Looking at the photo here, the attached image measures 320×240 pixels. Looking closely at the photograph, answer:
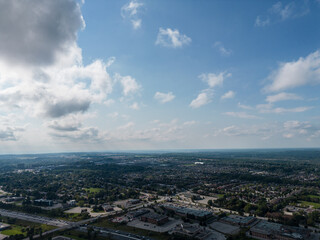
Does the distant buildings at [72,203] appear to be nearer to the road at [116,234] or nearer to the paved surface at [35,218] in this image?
the paved surface at [35,218]

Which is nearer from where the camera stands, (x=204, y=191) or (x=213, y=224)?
(x=213, y=224)

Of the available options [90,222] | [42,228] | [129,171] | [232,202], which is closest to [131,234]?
[90,222]

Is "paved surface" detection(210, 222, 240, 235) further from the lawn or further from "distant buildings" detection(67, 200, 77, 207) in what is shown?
"distant buildings" detection(67, 200, 77, 207)

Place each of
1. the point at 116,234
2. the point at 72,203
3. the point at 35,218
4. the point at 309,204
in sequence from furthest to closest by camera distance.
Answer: the point at 72,203 → the point at 309,204 → the point at 35,218 → the point at 116,234

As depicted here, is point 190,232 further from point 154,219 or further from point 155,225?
point 154,219

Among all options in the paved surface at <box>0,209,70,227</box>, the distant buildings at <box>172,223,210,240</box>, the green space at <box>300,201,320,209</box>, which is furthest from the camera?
the green space at <box>300,201,320,209</box>

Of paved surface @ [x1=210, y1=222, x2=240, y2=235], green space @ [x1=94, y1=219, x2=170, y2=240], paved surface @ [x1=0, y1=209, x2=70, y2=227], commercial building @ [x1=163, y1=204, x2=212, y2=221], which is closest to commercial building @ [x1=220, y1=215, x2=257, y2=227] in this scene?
paved surface @ [x1=210, y1=222, x2=240, y2=235]

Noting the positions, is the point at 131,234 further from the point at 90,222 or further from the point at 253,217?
the point at 253,217

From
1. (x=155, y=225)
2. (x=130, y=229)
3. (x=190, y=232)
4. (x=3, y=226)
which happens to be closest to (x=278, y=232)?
(x=190, y=232)

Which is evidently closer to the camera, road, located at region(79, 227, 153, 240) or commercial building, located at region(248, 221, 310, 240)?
commercial building, located at region(248, 221, 310, 240)

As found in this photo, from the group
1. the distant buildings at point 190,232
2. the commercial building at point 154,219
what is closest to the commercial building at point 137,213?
the commercial building at point 154,219

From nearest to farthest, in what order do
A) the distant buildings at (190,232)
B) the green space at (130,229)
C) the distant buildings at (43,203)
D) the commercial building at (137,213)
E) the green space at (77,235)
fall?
the distant buildings at (190,232), the green space at (77,235), the green space at (130,229), the commercial building at (137,213), the distant buildings at (43,203)
